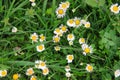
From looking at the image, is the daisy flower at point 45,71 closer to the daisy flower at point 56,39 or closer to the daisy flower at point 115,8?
the daisy flower at point 56,39

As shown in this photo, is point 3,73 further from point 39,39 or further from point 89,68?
point 89,68

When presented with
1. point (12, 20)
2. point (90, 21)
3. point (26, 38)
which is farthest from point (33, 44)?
point (90, 21)

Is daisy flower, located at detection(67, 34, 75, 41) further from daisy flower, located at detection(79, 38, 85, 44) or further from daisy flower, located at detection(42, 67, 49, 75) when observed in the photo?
daisy flower, located at detection(42, 67, 49, 75)

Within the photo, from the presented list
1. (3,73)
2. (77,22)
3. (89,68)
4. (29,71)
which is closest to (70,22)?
(77,22)

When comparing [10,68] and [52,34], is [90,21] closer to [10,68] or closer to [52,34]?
[52,34]

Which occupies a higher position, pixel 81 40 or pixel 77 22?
pixel 77 22

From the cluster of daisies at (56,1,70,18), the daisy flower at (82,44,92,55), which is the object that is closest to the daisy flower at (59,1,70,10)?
the cluster of daisies at (56,1,70,18)

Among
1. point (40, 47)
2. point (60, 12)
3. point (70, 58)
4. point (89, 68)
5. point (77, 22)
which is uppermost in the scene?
point (60, 12)
